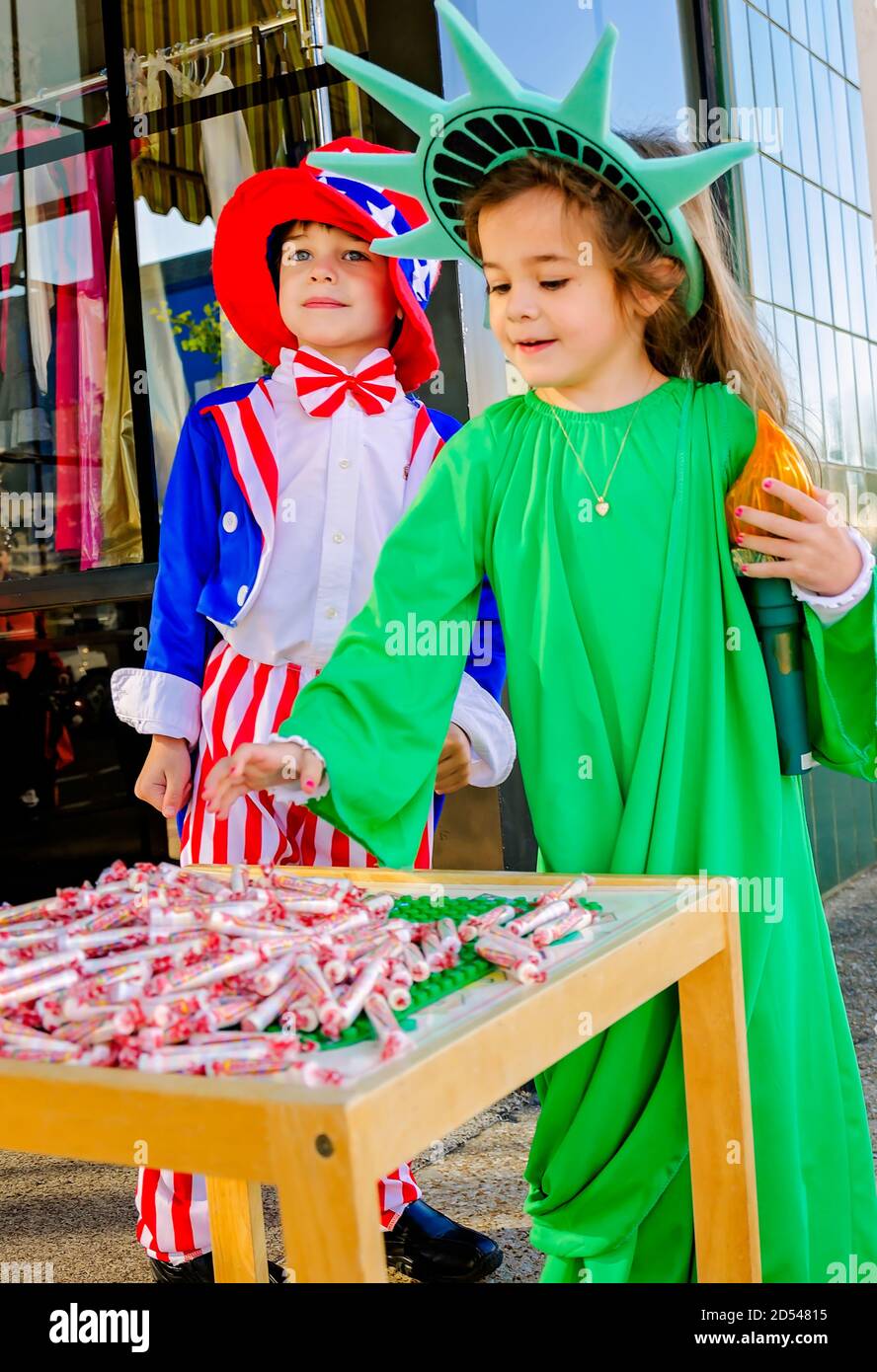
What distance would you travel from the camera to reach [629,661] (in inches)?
62.6

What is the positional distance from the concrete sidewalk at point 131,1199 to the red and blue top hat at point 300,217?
1.48 metres

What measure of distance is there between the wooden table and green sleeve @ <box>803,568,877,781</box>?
11.8 inches

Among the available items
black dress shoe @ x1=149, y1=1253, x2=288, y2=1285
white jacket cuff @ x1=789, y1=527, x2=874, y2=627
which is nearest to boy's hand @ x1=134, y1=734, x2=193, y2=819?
black dress shoe @ x1=149, y1=1253, x2=288, y2=1285

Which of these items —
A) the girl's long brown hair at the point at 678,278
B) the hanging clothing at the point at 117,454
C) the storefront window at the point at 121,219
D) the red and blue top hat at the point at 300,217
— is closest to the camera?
the girl's long brown hair at the point at 678,278

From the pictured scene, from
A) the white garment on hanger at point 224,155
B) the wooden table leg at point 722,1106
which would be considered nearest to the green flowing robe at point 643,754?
the wooden table leg at point 722,1106

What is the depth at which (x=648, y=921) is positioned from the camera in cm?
125

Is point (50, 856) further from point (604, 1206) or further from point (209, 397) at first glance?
point (604, 1206)

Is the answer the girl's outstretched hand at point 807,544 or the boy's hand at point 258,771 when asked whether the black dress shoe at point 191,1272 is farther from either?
the girl's outstretched hand at point 807,544

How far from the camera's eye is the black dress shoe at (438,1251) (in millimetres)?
2012

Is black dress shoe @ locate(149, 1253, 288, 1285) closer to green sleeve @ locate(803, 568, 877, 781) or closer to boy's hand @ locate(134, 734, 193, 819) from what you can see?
boy's hand @ locate(134, 734, 193, 819)

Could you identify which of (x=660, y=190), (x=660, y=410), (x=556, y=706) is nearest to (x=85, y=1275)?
(x=556, y=706)

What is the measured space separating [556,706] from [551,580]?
0.16 m

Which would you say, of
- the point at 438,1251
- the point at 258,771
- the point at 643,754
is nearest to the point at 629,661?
the point at 643,754

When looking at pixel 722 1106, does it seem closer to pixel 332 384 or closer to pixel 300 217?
pixel 332 384
